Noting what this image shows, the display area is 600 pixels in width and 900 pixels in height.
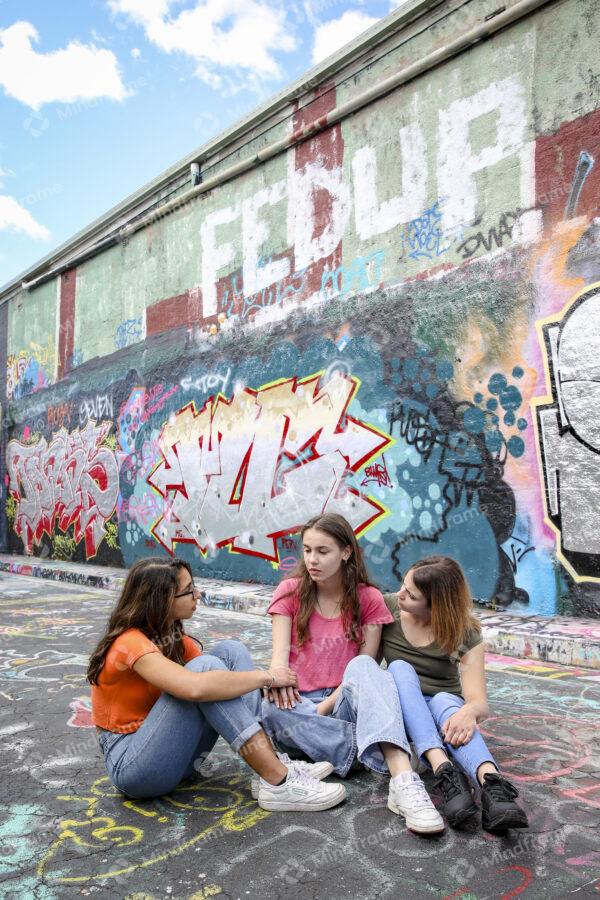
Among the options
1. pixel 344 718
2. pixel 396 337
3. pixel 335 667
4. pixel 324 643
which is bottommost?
pixel 344 718

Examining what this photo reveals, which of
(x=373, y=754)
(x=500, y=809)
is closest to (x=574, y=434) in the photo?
(x=373, y=754)

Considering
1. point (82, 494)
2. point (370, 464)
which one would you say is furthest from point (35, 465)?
point (370, 464)

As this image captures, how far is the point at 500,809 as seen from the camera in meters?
2.27

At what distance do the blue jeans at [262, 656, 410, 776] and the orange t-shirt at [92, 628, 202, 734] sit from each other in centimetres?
50

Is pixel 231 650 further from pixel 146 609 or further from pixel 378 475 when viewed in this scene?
pixel 378 475

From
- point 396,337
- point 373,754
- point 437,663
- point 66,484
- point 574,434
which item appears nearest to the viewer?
point 373,754

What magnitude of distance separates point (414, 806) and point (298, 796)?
0.44 metres

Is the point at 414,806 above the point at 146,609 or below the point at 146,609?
below

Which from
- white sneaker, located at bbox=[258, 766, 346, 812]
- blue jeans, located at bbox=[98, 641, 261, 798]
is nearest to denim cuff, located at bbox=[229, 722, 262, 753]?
blue jeans, located at bbox=[98, 641, 261, 798]

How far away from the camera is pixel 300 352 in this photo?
9.00 metres

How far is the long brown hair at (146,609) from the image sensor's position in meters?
2.66

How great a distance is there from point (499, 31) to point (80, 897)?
25.6 ft

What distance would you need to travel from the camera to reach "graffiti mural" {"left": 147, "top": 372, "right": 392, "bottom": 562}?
8344 millimetres

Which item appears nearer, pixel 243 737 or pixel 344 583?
pixel 243 737
